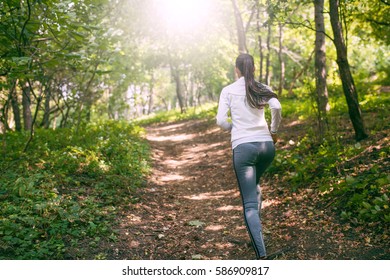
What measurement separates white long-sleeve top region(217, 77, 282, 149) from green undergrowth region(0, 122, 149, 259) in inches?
91.2

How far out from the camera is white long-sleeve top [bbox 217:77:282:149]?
3.80 meters

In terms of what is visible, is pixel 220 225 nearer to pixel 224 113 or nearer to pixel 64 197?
pixel 224 113

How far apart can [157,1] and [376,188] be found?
75.2ft

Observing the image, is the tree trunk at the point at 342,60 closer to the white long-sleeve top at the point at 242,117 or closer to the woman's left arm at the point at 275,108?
the woman's left arm at the point at 275,108

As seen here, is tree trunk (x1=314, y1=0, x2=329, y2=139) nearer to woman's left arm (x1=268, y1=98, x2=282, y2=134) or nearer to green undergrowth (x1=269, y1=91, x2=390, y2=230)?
green undergrowth (x1=269, y1=91, x2=390, y2=230)

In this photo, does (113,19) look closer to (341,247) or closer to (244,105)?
(244,105)

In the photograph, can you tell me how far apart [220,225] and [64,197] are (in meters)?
2.71

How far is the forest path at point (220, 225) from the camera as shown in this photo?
426 centimetres

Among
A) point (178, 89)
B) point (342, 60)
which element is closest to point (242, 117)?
point (342, 60)

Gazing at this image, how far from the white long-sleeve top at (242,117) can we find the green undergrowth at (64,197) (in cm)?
232

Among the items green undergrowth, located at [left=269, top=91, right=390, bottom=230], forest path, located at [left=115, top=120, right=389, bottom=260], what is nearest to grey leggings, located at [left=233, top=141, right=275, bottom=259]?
forest path, located at [left=115, top=120, right=389, bottom=260]

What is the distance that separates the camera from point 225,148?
464 inches

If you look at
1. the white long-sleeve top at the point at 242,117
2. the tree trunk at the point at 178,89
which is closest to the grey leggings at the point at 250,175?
the white long-sleeve top at the point at 242,117
